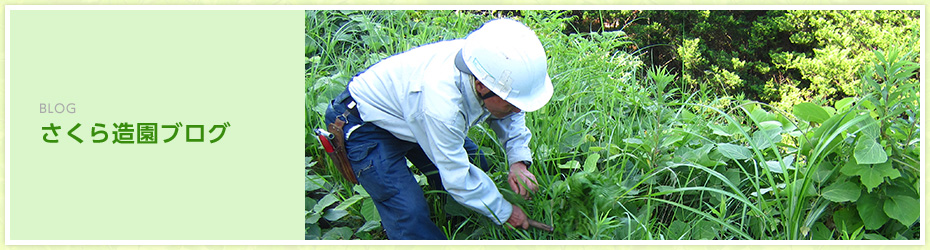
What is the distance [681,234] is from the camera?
234 cm

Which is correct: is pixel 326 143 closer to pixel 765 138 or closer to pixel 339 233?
pixel 339 233

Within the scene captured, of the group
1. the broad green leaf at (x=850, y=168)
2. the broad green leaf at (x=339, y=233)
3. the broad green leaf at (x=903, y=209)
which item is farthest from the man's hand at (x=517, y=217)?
the broad green leaf at (x=903, y=209)

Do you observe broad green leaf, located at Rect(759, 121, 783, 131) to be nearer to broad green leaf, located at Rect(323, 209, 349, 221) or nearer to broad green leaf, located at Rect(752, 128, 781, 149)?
broad green leaf, located at Rect(752, 128, 781, 149)

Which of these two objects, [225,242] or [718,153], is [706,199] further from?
[225,242]

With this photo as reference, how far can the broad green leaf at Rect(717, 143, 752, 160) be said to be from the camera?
2.40 m

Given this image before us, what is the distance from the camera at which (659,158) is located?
8.49 feet

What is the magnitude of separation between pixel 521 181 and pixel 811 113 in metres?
1.13

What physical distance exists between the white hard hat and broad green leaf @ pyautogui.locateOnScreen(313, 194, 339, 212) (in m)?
1.03

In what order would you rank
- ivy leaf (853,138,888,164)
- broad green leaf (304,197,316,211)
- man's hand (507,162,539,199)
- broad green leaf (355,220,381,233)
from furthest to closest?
1. broad green leaf (304,197,316,211)
2. broad green leaf (355,220,381,233)
3. man's hand (507,162,539,199)
4. ivy leaf (853,138,888,164)

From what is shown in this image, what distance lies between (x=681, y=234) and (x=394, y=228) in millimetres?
1054

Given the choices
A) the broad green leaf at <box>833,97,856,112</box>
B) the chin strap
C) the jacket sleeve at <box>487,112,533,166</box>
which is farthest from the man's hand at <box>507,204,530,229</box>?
the broad green leaf at <box>833,97,856,112</box>

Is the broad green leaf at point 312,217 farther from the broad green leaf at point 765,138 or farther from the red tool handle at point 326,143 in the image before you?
the broad green leaf at point 765,138

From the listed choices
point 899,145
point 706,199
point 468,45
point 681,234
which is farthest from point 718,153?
point 468,45

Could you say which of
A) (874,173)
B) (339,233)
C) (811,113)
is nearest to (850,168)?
(874,173)
